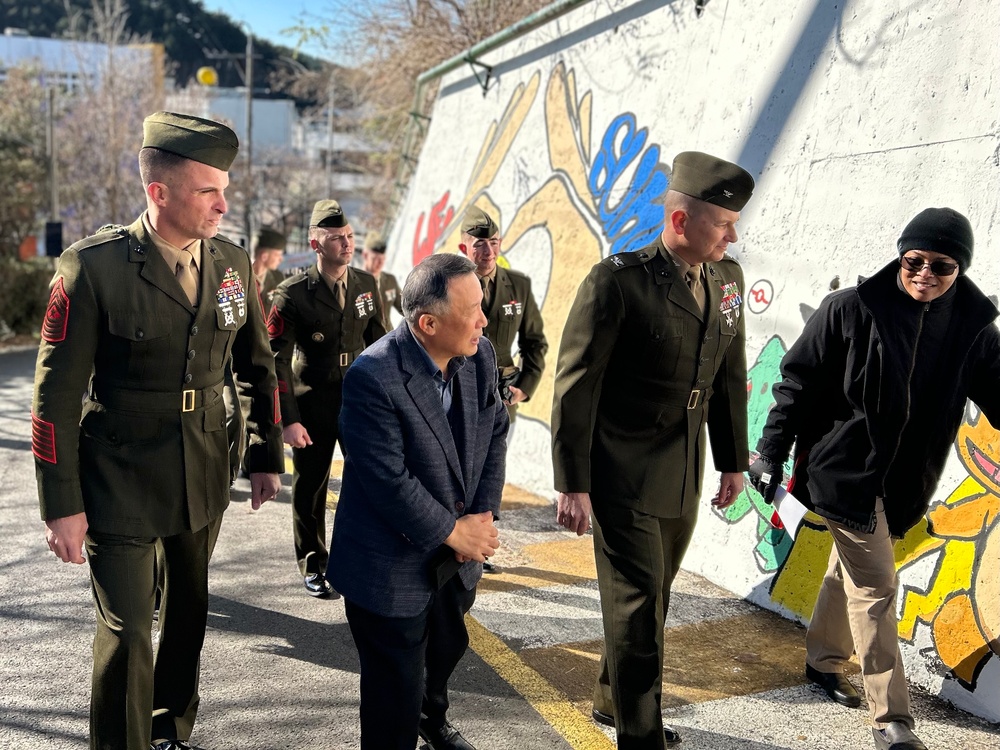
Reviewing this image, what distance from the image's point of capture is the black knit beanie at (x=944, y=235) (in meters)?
2.98

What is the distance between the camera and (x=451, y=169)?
10.8 m

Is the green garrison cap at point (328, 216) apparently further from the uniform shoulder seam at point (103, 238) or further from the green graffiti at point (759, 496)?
the green graffiti at point (759, 496)

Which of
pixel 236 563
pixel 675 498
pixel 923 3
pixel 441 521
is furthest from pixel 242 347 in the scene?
pixel 923 3

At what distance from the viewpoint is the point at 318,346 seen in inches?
187

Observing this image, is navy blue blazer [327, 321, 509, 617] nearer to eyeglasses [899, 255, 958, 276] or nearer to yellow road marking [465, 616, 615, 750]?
yellow road marking [465, 616, 615, 750]

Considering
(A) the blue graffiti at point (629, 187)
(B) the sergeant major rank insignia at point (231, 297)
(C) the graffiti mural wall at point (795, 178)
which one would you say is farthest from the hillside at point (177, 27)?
(B) the sergeant major rank insignia at point (231, 297)

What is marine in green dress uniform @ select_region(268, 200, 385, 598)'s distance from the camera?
468 centimetres

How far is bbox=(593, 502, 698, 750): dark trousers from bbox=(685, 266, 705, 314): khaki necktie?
2.60 ft

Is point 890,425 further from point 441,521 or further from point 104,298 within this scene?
point 104,298

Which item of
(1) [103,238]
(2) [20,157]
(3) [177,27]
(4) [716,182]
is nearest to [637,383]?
(4) [716,182]

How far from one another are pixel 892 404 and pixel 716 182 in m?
1.04

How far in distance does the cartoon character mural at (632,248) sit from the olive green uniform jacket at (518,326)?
1093 millimetres

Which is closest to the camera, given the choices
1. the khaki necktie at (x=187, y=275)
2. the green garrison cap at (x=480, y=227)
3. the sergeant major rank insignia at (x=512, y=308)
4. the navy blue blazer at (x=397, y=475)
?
the navy blue blazer at (x=397, y=475)

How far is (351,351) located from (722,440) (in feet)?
7.57
